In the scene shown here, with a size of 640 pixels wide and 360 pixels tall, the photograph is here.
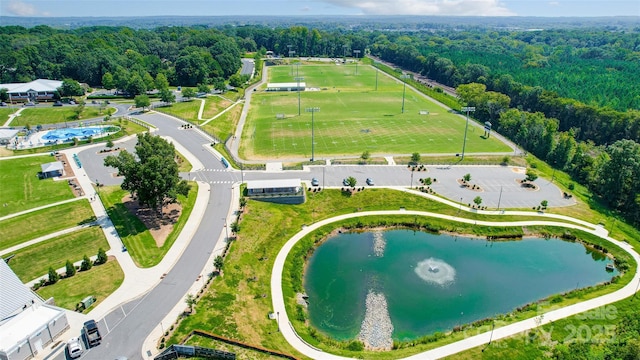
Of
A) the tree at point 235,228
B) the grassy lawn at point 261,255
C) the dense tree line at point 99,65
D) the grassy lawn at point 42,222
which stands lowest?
the grassy lawn at point 261,255

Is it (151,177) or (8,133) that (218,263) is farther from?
A: (8,133)

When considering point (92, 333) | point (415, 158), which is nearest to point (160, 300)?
point (92, 333)

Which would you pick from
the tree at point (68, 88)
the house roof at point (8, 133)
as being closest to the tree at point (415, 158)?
the house roof at point (8, 133)

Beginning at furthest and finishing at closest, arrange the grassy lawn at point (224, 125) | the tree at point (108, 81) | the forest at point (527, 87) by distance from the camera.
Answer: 1. the tree at point (108, 81)
2. the grassy lawn at point (224, 125)
3. the forest at point (527, 87)

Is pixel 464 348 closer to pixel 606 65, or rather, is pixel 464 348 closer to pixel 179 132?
pixel 179 132

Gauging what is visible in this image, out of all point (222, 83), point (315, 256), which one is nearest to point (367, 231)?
point (315, 256)

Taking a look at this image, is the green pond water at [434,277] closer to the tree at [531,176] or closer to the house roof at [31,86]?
the tree at [531,176]
